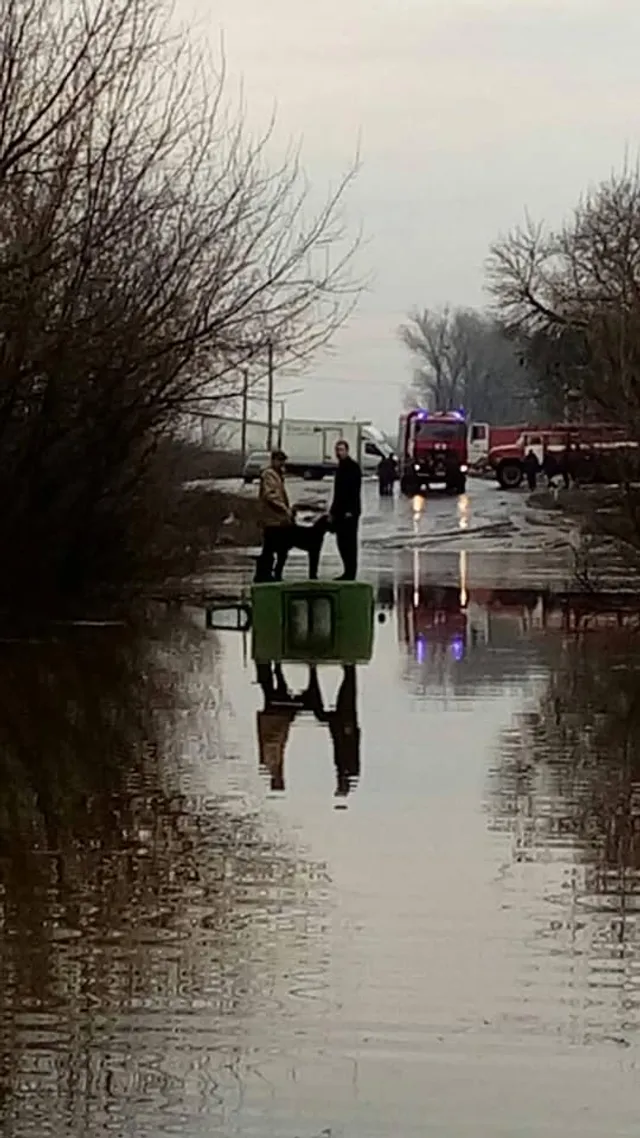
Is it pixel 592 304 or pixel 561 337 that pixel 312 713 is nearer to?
pixel 592 304

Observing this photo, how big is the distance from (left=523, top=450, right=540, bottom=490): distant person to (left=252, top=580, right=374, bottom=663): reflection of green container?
49.7 meters

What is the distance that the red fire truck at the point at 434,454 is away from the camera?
223 ft

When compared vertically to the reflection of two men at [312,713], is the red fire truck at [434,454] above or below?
above

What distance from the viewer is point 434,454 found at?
223 feet

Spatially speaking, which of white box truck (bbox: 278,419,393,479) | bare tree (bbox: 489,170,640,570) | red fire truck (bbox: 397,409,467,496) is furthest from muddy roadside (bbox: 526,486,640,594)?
white box truck (bbox: 278,419,393,479)

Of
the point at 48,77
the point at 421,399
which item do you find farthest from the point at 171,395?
the point at 421,399

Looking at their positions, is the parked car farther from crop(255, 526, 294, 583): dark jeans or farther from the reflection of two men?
the reflection of two men

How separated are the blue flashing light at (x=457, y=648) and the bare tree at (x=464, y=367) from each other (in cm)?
13979

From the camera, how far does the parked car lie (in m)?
60.2

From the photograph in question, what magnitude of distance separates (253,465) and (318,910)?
58711 mm

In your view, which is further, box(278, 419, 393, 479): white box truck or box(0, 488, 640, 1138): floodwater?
box(278, 419, 393, 479): white box truck

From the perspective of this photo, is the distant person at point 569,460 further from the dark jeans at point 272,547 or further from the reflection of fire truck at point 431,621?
the dark jeans at point 272,547

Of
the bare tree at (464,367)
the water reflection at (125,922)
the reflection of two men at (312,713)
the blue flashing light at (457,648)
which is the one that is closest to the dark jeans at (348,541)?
the blue flashing light at (457,648)

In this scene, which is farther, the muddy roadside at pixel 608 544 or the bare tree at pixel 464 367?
the bare tree at pixel 464 367
